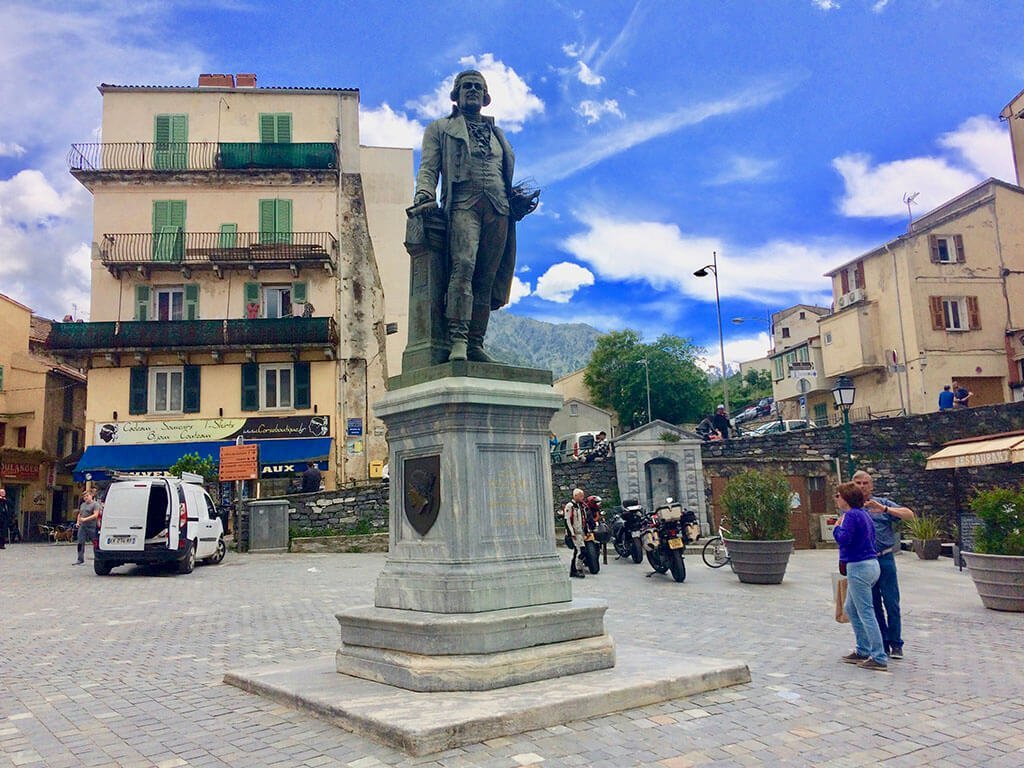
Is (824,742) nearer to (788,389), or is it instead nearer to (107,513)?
(107,513)

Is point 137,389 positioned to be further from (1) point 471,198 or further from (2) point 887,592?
(2) point 887,592

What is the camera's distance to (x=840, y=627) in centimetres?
853

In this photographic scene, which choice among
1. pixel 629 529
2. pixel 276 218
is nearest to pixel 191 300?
pixel 276 218

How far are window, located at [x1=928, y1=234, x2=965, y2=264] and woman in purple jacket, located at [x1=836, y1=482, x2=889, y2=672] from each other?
3436cm

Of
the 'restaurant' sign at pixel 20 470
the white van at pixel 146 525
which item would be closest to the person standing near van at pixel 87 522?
the white van at pixel 146 525

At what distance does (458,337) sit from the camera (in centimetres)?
616

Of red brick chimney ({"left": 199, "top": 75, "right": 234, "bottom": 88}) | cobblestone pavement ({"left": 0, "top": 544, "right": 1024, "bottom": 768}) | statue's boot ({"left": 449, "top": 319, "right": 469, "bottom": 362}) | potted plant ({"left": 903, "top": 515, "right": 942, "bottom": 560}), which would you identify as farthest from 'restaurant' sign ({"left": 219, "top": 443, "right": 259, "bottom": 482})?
red brick chimney ({"left": 199, "top": 75, "right": 234, "bottom": 88})

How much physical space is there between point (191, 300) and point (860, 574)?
99.7ft

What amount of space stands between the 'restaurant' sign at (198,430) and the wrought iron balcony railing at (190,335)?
295 centimetres

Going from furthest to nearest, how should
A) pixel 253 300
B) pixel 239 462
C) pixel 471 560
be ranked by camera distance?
pixel 253 300 → pixel 239 462 → pixel 471 560

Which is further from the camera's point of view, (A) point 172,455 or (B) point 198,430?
(B) point 198,430

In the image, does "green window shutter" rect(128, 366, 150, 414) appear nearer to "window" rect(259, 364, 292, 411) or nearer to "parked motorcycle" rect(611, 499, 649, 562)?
"window" rect(259, 364, 292, 411)

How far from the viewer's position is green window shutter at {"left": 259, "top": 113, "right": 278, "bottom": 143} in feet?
109

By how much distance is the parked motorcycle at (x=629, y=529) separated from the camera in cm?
1584
